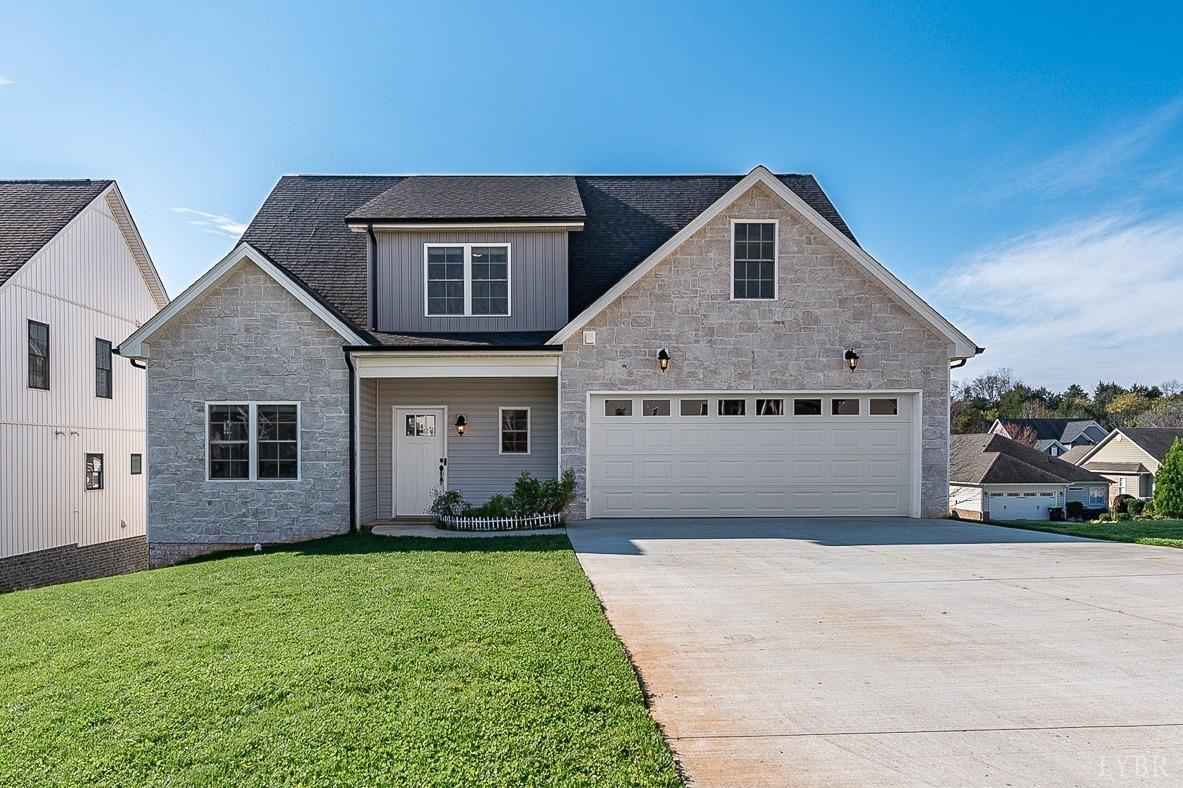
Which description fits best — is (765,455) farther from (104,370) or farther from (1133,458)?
(1133,458)

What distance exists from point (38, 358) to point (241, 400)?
19.9ft

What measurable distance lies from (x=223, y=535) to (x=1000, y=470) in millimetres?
33930

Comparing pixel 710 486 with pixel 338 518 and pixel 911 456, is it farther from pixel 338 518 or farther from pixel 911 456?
pixel 338 518

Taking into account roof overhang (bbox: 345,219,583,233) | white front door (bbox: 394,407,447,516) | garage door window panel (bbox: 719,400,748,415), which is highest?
roof overhang (bbox: 345,219,583,233)

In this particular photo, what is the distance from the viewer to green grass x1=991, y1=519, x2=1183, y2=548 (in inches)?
413

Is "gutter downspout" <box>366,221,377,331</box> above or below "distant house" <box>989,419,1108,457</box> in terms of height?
above

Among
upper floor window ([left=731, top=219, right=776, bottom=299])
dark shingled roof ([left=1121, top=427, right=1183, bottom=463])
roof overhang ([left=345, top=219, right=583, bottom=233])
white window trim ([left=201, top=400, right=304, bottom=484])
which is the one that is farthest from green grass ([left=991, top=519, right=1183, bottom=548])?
dark shingled roof ([left=1121, top=427, right=1183, bottom=463])

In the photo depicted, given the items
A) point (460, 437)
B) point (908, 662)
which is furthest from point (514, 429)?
point (908, 662)

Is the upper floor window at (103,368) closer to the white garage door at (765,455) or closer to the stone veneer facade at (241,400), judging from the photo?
the stone veneer facade at (241,400)

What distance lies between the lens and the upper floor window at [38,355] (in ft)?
47.0

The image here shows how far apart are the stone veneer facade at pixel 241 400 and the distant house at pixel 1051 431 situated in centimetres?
5627

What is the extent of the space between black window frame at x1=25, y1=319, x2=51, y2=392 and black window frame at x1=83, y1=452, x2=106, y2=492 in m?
2.19

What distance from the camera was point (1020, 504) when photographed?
3453cm

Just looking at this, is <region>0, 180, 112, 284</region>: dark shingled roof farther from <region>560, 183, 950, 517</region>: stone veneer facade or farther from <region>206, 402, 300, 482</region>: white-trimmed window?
<region>560, 183, 950, 517</region>: stone veneer facade
